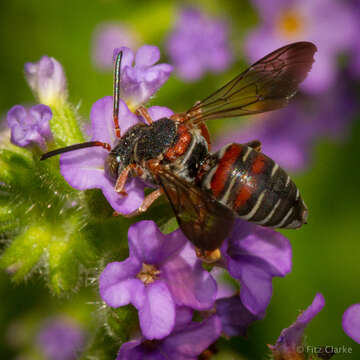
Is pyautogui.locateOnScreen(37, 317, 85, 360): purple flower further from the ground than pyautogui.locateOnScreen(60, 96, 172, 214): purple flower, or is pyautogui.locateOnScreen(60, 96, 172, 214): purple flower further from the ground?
pyautogui.locateOnScreen(60, 96, 172, 214): purple flower

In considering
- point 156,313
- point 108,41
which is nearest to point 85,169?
point 156,313

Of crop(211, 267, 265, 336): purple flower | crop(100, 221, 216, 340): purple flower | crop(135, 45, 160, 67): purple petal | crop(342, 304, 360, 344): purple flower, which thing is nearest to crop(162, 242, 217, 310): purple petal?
crop(100, 221, 216, 340): purple flower

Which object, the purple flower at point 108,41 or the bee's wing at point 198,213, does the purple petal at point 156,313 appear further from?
the purple flower at point 108,41

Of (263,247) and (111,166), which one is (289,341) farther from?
(111,166)

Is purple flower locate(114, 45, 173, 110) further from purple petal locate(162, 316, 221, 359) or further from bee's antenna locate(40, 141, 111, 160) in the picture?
purple petal locate(162, 316, 221, 359)

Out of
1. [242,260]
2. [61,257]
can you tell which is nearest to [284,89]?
[242,260]

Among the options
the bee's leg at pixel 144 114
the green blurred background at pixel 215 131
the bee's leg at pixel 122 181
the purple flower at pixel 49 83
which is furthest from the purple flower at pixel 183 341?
the green blurred background at pixel 215 131
